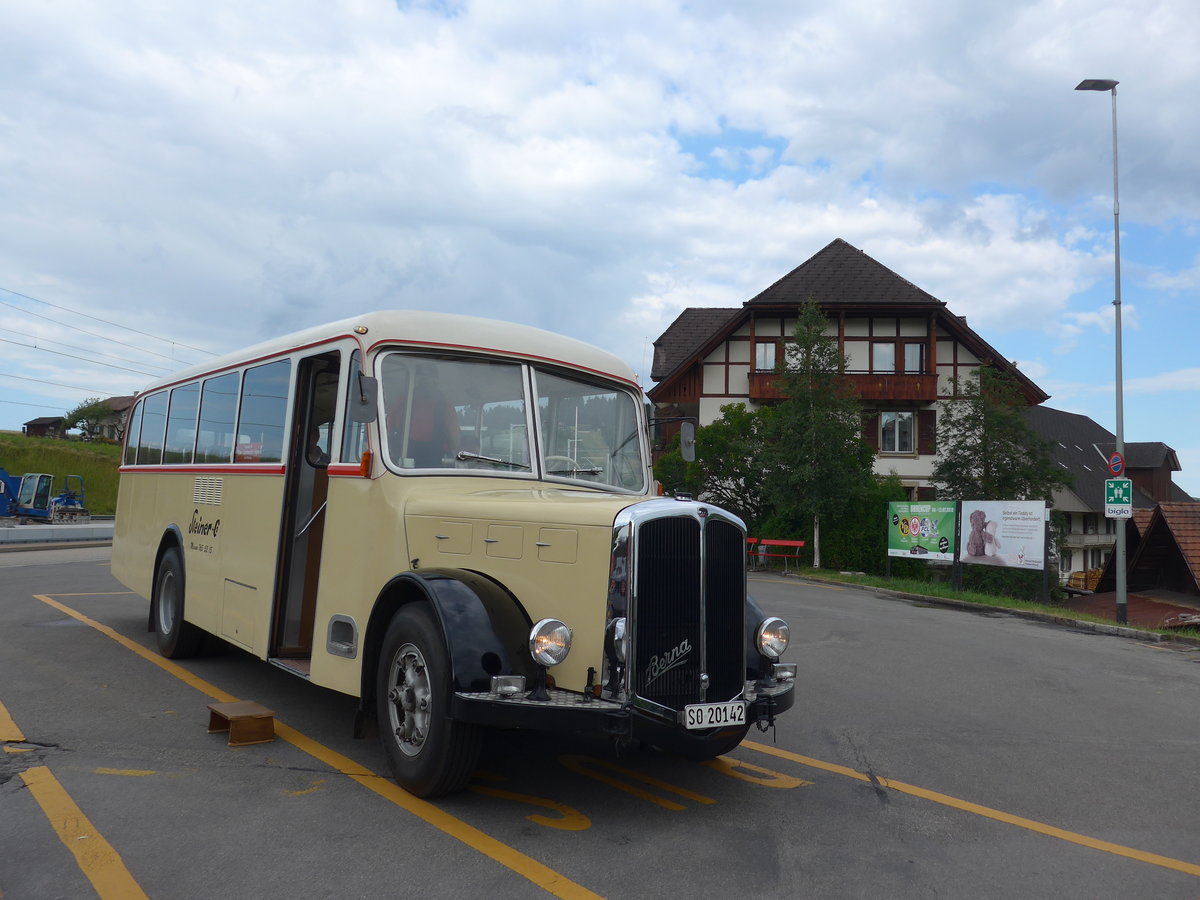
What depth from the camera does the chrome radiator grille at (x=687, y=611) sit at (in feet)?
15.3

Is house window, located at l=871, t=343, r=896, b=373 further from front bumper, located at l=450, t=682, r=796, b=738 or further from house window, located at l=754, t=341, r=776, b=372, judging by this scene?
front bumper, located at l=450, t=682, r=796, b=738

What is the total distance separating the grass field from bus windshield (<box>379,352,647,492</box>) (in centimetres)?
4981

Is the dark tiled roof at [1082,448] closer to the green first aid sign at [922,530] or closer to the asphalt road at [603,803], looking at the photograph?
the green first aid sign at [922,530]

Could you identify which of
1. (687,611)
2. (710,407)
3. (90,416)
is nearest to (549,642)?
(687,611)

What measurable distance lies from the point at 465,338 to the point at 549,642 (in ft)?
7.56

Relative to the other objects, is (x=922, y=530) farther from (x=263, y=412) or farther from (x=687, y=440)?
(x=263, y=412)

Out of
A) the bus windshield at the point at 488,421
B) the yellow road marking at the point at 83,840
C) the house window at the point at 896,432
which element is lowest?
the yellow road marking at the point at 83,840

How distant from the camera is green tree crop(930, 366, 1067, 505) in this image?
84.9 ft

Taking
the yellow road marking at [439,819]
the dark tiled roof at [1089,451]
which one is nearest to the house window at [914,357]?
the dark tiled roof at [1089,451]

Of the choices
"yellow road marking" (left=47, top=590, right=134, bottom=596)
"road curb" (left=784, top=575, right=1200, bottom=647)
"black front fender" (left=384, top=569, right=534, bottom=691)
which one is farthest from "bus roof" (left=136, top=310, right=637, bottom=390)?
"road curb" (left=784, top=575, right=1200, bottom=647)

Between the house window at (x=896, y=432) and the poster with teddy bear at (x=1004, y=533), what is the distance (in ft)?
66.9

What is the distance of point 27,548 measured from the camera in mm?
26141

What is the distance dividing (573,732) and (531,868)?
25.0 inches

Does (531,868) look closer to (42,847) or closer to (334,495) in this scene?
(42,847)
